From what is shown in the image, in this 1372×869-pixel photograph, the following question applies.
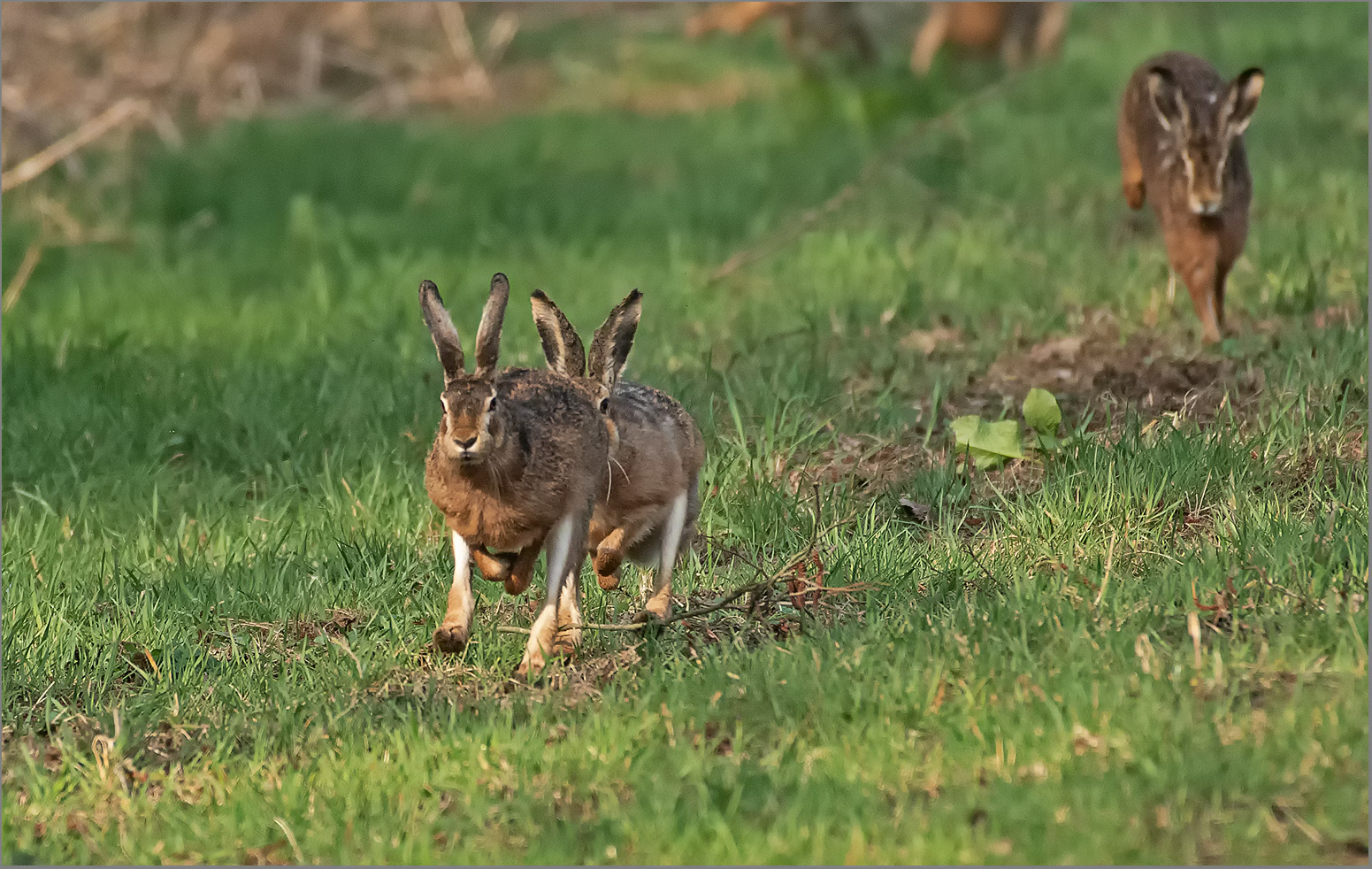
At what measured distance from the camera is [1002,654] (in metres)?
5.62

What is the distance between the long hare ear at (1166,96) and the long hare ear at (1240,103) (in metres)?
0.27

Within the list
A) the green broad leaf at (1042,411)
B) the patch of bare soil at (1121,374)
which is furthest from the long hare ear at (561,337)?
the patch of bare soil at (1121,374)

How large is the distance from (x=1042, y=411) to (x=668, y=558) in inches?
78.8

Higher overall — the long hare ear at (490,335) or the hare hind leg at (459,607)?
the long hare ear at (490,335)

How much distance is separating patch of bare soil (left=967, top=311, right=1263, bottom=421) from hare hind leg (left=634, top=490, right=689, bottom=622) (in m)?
2.14

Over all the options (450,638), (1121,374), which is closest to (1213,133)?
(1121,374)

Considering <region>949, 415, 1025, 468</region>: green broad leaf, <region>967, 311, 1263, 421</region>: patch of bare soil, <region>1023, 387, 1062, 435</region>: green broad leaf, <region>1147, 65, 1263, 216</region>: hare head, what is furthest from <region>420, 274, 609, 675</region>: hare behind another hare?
<region>1147, 65, 1263, 216</region>: hare head

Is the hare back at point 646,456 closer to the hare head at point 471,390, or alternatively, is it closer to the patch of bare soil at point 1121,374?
the hare head at point 471,390

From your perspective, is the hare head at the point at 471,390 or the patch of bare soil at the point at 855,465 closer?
the hare head at the point at 471,390

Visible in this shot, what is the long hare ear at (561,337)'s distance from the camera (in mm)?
6613

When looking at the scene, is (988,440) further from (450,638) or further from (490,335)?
(450,638)

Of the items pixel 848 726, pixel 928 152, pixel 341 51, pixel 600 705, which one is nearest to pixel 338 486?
pixel 600 705

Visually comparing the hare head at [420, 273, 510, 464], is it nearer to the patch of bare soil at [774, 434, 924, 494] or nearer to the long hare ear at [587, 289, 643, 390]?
the long hare ear at [587, 289, 643, 390]

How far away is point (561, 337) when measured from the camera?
6.64 meters
